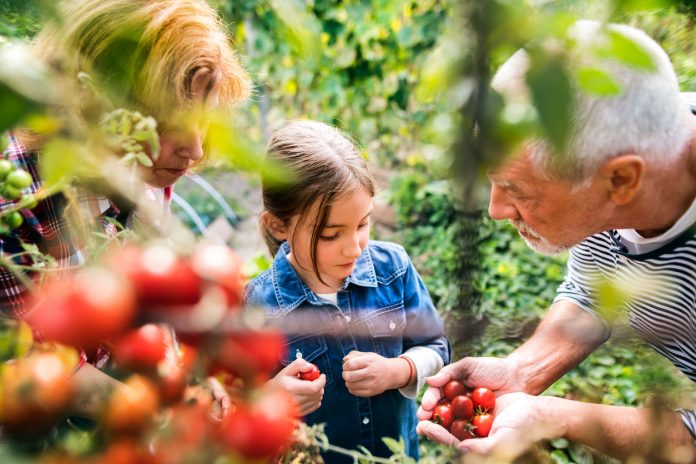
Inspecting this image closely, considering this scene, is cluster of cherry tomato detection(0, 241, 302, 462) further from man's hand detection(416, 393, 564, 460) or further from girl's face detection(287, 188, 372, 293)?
girl's face detection(287, 188, 372, 293)

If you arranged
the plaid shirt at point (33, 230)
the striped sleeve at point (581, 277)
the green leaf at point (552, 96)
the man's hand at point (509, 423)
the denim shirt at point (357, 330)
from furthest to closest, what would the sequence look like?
1. the striped sleeve at point (581, 277)
2. the denim shirt at point (357, 330)
3. the man's hand at point (509, 423)
4. the plaid shirt at point (33, 230)
5. the green leaf at point (552, 96)

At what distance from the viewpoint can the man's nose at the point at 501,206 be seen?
1.49 m

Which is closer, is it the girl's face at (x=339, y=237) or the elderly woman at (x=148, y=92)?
the elderly woman at (x=148, y=92)

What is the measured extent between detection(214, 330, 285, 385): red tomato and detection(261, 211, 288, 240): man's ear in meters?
1.28

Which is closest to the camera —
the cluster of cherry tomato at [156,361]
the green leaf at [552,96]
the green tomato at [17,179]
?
the green leaf at [552,96]

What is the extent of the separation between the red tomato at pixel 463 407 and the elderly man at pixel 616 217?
0.21 ft

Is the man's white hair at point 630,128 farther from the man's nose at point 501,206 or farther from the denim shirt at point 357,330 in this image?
the denim shirt at point 357,330

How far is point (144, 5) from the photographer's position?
1.02 meters

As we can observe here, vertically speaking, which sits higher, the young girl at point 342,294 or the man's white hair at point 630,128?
the man's white hair at point 630,128

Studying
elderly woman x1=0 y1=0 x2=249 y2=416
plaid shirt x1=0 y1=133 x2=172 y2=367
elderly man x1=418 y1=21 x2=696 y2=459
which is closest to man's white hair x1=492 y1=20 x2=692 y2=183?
elderly man x1=418 y1=21 x2=696 y2=459

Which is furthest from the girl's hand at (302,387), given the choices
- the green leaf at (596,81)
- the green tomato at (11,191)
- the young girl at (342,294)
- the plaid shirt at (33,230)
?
the green leaf at (596,81)

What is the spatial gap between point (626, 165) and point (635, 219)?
0.22 m

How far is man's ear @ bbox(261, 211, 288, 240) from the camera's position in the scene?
1749 millimetres

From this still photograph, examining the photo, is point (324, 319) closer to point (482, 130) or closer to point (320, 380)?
point (320, 380)
